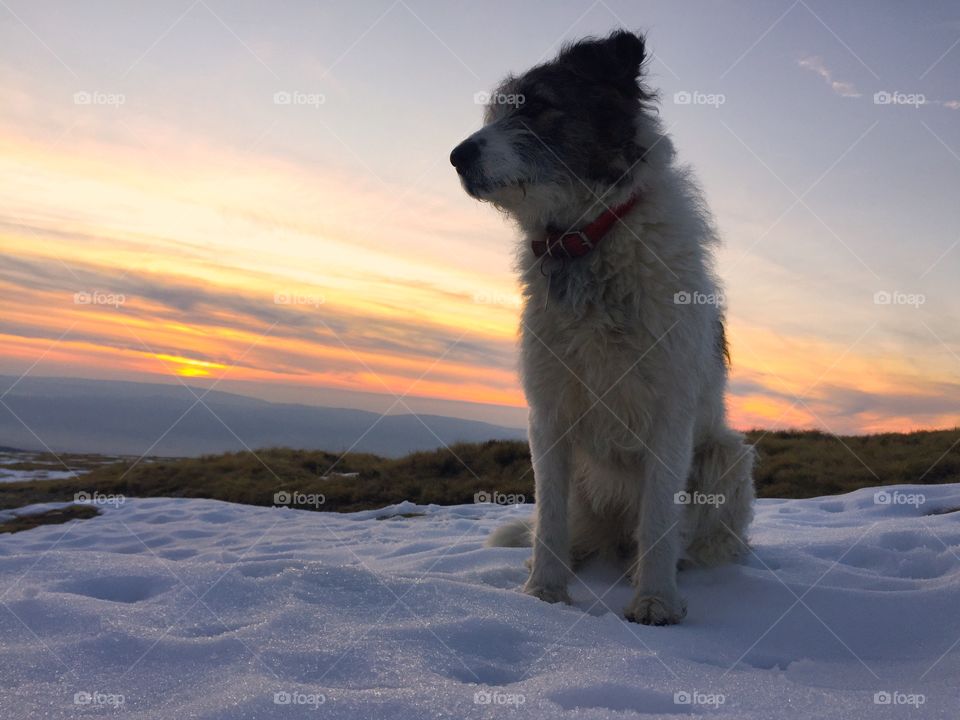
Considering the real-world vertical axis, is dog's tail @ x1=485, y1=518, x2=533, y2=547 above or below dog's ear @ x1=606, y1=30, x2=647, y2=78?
below

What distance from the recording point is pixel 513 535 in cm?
498

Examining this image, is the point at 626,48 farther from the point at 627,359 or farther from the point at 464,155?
the point at 627,359

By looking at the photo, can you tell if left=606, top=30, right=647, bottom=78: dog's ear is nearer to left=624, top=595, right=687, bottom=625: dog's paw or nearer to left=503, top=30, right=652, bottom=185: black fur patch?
left=503, top=30, right=652, bottom=185: black fur patch

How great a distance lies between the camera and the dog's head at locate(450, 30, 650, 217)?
3822 millimetres

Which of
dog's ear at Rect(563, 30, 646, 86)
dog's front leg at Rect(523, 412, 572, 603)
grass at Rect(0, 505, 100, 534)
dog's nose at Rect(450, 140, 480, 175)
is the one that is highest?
dog's ear at Rect(563, 30, 646, 86)

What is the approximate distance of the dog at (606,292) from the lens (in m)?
3.67

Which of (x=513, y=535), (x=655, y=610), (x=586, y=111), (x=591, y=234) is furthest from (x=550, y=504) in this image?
(x=586, y=111)

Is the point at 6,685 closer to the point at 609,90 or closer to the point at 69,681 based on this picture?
the point at 69,681

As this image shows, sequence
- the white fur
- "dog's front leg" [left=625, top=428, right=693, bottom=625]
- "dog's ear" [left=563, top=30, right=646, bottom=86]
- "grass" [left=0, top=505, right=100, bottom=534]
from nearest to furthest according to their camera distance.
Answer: "dog's front leg" [left=625, top=428, right=693, bottom=625]
the white fur
"dog's ear" [left=563, top=30, right=646, bottom=86]
"grass" [left=0, top=505, right=100, bottom=534]

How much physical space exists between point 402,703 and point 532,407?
2198mm

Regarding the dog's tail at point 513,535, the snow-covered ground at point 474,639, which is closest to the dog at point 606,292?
the snow-covered ground at point 474,639

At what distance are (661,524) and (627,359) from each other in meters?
0.93

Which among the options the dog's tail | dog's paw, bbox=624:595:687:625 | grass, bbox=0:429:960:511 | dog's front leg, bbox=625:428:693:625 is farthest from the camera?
grass, bbox=0:429:960:511

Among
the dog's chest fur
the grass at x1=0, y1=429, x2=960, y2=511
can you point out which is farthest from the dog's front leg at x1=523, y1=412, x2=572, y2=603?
the grass at x1=0, y1=429, x2=960, y2=511
